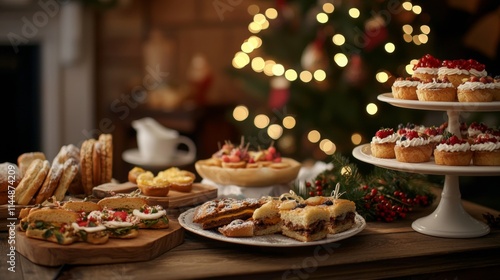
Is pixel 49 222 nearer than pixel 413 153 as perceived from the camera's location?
Yes

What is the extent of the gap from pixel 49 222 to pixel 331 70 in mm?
2379

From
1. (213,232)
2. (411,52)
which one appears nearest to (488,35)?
(411,52)

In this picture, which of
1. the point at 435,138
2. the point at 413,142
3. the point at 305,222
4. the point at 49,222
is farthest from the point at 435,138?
the point at 49,222

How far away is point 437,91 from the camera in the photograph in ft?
6.49

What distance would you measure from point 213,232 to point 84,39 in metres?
3.92

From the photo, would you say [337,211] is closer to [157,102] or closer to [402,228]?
[402,228]

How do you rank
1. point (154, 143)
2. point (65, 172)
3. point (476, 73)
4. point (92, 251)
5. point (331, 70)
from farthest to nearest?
1. point (331, 70)
2. point (154, 143)
3. point (65, 172)
4. point (476, 73)
5. point (92, 251)

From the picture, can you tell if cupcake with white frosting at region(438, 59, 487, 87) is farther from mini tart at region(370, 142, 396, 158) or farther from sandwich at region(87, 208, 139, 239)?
sandwich at region(87, 208, 139, 239)

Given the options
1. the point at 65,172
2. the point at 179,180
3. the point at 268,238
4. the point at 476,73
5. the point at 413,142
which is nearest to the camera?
the point at 268,238

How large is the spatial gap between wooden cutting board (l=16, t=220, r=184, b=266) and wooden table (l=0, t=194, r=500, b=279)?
18 mm

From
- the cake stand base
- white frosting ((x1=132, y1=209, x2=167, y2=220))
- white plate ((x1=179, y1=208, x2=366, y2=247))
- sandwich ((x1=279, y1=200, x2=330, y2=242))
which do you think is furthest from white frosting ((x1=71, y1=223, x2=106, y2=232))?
the cake stand base

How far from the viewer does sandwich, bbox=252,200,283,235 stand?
1884mm

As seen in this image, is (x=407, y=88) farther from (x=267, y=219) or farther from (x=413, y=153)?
(x=267, y=219)

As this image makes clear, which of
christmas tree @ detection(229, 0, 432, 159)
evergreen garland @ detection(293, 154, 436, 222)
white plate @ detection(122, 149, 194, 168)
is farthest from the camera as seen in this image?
christmas tree @ detection(229, 0, 432, 159)
